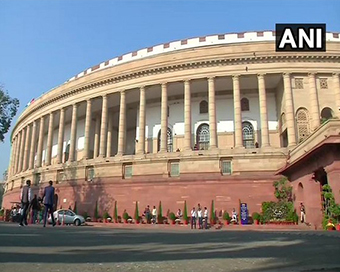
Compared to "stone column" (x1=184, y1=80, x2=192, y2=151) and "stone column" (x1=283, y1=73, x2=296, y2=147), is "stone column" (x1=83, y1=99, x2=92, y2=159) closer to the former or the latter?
"stone column" (x1=184, y1=80, x2=192, y2=151)

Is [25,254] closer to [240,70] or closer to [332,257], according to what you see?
[332,257]

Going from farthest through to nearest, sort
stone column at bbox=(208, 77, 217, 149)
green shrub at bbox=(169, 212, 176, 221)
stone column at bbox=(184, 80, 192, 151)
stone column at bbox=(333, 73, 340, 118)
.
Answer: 1. stone column at bbox=(184, 80, 192, 151)
2. stone column at bbox=(333, 73, 340, 118)
3. stone column at bbox=(208, 77, 217, 149)
4. green shrub at bbox=(169, 212, 176, 221)

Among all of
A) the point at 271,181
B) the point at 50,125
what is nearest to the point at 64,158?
the point at 50,125

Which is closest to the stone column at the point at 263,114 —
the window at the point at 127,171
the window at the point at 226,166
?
the window at the point at 226,166

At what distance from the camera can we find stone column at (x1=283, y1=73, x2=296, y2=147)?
2997cm

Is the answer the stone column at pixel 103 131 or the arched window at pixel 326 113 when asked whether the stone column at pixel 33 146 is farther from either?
the arched window at pixel 326 113

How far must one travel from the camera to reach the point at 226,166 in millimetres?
30125

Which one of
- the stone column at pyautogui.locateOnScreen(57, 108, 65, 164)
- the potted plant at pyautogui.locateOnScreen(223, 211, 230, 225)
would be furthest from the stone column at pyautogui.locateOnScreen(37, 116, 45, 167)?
the potted plant at pyautogui.locateOnScreen(223, 211, 230, 225)

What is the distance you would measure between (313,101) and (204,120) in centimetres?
1071

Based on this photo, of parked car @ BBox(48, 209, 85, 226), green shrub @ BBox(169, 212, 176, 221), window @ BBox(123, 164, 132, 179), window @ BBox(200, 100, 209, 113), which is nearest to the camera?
green shrub @ BBox(169, 212, 176, 221)

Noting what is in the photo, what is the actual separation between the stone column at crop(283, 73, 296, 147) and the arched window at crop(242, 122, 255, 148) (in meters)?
4.94

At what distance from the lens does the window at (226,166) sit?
30031 millimetres

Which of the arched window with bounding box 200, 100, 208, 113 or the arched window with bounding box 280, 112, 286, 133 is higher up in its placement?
the arched window with bounding box 200, 100, 208, 113

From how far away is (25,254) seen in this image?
5523 millimetres
